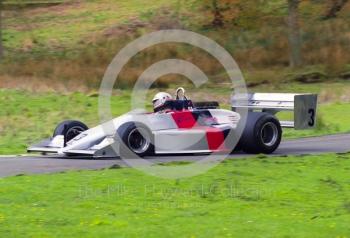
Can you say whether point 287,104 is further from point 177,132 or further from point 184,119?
point 177,132

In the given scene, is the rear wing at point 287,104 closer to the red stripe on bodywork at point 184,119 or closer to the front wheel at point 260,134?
the front wheel at point 260,134

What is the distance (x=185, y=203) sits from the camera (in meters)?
13.3

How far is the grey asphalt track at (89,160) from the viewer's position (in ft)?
57.0

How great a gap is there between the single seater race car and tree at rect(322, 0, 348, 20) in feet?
115

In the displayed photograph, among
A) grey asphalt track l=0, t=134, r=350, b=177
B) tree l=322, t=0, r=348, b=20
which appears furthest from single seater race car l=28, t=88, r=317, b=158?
tree l=322, t=0, r=348, b=20

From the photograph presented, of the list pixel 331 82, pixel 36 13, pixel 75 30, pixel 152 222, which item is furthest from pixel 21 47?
pixel 152 222

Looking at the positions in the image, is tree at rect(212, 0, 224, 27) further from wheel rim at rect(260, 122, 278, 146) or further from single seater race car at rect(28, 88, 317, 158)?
wheel rim at rect(260, 122, 278, 146)

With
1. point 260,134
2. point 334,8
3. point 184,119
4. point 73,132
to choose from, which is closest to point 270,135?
point 260,134

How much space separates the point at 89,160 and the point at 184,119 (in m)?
2.26

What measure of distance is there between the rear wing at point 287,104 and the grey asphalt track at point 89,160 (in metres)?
0.63

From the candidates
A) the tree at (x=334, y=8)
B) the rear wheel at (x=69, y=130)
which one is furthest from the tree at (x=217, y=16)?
the rear wheel at (x=69, y=130)

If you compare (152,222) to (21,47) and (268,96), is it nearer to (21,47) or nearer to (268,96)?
(268,96)

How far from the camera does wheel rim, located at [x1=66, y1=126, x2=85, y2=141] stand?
2002 centimetres

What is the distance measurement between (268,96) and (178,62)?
20877 mm
